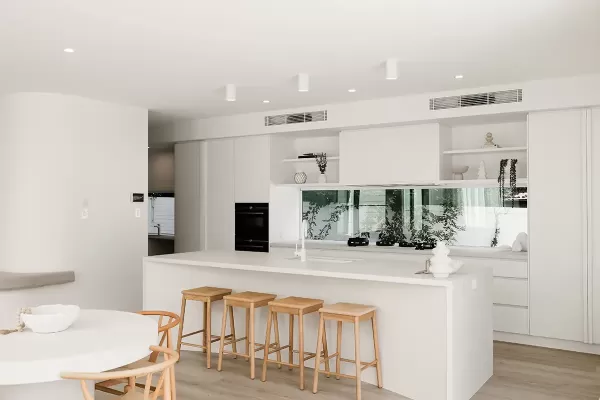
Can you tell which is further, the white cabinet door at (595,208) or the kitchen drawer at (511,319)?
the kitchen drawer at (511,319)

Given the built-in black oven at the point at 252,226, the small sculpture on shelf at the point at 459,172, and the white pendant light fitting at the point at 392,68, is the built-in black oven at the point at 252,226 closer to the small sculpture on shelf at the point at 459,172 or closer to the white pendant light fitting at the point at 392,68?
the small sculpture on shelf at the point at 459,172

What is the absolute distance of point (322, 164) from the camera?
6.98 meters

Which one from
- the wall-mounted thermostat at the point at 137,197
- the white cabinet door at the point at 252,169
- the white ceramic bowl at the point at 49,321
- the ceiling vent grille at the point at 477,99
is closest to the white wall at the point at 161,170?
the white cabinet door at the point at 252,169

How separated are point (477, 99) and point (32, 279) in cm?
469

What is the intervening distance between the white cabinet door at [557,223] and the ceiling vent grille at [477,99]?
0.88 feet

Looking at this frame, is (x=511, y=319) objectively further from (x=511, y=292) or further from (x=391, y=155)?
(x=391, y=155)

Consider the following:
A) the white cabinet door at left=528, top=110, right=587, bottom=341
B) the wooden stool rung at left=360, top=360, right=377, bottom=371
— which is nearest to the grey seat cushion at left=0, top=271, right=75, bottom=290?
the wooden stool rung at left=360, top=360, right=377, bottom=371

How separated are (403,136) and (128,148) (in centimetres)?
313

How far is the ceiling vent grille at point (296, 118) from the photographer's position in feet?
20.9

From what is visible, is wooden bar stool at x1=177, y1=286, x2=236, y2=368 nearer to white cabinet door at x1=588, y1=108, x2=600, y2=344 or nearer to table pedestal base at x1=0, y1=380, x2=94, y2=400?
table pedestal base at x1=0, y1=380, x2=94, y2=400

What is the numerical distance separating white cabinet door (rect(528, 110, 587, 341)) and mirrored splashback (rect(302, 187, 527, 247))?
0.75m

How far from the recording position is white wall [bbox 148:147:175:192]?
8555 mm

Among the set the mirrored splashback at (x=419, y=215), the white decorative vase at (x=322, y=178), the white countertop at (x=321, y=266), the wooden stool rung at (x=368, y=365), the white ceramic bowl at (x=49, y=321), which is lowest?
the wooden stool rung at (x=368, y=365)

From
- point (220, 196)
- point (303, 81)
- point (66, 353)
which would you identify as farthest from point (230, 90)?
point (66, 353)
